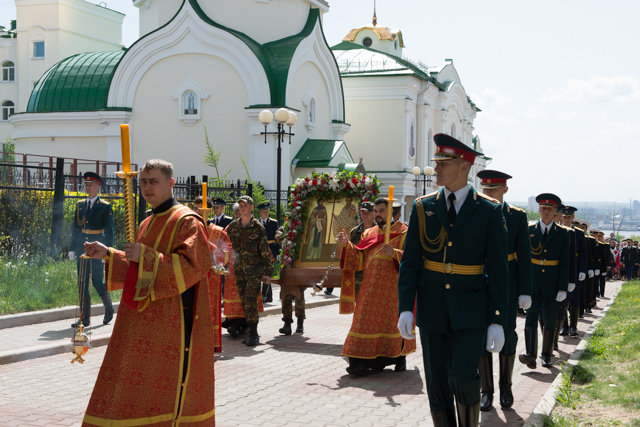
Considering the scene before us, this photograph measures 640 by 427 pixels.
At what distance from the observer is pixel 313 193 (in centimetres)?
1155

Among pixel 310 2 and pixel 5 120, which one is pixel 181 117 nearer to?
pixel 310 2

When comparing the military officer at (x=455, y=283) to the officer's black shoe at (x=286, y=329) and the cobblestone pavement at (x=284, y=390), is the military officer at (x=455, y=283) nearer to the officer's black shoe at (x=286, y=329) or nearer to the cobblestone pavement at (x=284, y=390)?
the cobblestone pavement at (x=284, y=390)

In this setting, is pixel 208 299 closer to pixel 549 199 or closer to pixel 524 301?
pixel 524 301

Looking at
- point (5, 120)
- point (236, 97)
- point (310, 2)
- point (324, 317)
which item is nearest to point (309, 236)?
point (324, 317)

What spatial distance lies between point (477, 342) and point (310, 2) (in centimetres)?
2884

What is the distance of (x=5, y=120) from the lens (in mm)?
55750

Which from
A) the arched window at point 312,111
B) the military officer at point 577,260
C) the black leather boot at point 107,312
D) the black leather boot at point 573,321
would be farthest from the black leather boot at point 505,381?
the arched window at point 312,111

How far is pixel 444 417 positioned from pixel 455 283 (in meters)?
0.87

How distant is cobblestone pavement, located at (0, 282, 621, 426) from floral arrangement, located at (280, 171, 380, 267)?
4.67 ft

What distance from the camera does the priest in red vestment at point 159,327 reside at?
15.8ft

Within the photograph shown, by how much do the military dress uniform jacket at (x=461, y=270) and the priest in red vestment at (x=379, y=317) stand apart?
3496 mm

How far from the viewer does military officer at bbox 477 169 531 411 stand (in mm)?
7199

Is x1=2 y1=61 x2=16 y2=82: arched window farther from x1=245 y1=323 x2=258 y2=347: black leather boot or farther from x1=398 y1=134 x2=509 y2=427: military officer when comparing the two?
x1=398 y1=134 x2=509 y2=427: military officer

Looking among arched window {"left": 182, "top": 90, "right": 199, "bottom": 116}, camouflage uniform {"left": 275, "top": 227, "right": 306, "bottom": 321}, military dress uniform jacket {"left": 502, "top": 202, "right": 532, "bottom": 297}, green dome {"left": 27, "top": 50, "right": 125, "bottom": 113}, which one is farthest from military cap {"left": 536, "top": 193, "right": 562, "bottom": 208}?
green dome {"left": 27, "top": 50, "right": 125, "bottom": 113}
